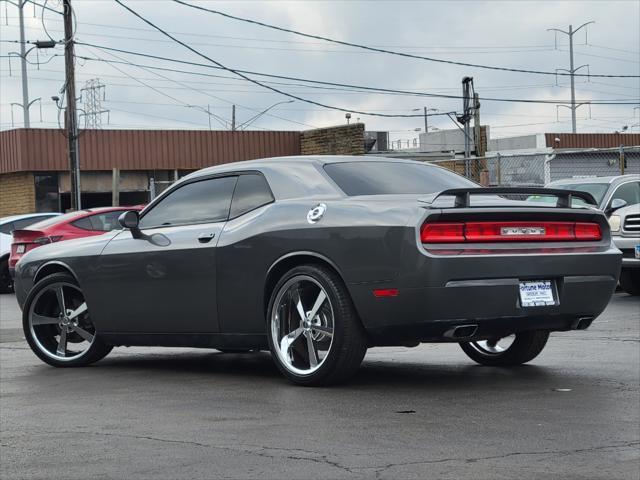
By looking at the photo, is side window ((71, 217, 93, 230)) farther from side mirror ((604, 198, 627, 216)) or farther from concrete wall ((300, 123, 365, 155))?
concrete wall ((300, 123, 365, 155))

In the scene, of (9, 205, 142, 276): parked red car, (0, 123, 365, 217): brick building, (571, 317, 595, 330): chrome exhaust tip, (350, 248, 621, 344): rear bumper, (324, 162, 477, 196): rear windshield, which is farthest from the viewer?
(0, 123, 365, 217): brick building

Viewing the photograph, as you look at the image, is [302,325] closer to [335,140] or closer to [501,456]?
[501,456]

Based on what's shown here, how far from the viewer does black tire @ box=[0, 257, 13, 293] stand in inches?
855

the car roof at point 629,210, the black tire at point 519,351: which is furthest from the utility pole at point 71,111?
the black tire at point 519,351

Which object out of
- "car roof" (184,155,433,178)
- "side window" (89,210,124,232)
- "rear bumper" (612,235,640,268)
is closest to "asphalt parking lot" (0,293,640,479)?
"car roof" (184,155,433,178)

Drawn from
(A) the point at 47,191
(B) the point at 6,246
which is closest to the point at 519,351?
(B) the point at 6,246

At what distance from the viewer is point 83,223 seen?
729 inches

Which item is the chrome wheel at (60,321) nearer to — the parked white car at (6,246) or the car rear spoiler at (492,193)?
the car rear spoiler at (492,193)

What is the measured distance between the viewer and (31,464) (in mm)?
5484

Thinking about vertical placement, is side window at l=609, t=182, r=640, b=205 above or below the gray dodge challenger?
above

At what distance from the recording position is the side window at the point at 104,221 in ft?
61.2

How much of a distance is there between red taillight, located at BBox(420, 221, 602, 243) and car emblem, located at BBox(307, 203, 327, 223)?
0.79 m

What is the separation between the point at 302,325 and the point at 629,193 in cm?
1125

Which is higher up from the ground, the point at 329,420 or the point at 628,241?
the point at 628,241
